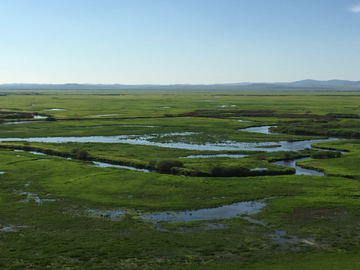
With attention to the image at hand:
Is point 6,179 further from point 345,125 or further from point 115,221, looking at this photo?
point 345,125

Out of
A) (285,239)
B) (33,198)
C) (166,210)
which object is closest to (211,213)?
(166,210)

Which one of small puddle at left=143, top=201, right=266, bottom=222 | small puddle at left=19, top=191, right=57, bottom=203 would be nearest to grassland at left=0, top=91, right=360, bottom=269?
small puddle at left=19, top=191, right=57, bottom=203

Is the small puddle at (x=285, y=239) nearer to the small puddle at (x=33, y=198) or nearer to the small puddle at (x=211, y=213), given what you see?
the small puddle at (x=211, y=213)

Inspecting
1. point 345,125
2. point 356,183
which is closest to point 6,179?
point 356,183

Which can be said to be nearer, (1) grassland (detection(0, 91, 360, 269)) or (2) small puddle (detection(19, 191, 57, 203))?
(1) grassland (detection(0, 91, 360, 269))

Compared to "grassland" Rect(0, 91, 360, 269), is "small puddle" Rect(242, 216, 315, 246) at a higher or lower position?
lower

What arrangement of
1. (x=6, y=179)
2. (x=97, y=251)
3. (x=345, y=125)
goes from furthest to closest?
(x=345, y=125) < (x=6, y=179) < (x=97, y=251)

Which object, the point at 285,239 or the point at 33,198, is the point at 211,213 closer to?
the point at 285,239

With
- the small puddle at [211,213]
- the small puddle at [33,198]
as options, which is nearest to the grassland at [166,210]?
the small puddle at [33,198]

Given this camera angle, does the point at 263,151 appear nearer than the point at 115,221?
No

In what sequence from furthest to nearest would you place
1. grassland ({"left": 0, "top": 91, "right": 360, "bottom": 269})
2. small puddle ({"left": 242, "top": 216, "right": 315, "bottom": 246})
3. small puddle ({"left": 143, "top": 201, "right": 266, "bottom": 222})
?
small puddle ({"left": 143, "top": 201, "right": 266, "bottom": 222}) < small puddle ({"left": 242, "top": 216, "right": 315, "bottom": 246}) < grassland ({"left": 0, "top": 91, "right": 360, "bottom": 269})

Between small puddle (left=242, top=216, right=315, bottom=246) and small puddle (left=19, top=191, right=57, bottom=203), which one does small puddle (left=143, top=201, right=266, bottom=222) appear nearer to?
small puddle (left=242, top=216, right=315, bottom=246)
